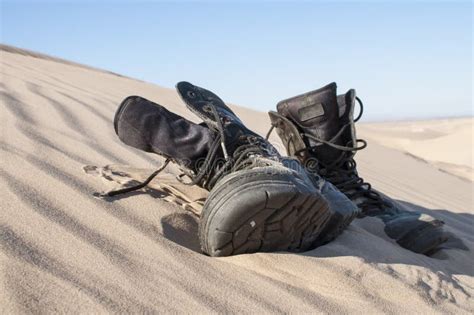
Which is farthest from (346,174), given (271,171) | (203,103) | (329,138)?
(271,171)

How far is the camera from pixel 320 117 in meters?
2.56

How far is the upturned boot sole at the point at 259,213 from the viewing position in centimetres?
158

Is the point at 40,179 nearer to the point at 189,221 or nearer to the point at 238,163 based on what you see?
the point at 189,221

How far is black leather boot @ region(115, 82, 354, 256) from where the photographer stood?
5.25ft

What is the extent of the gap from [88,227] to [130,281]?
0.37 meters

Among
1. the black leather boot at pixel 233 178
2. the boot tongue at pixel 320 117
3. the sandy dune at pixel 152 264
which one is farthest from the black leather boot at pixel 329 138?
the black leather boot at pixel 233 178

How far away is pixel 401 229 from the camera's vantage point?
2.23 meters

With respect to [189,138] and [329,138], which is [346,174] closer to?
[329,138]

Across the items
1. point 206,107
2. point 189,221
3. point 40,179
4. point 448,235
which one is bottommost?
point 448,235

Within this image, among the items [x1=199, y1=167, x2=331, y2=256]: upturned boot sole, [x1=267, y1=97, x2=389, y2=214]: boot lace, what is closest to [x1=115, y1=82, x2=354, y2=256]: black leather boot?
[x1=199, y1=167, x2=331, y2=256]: upturned boot sole

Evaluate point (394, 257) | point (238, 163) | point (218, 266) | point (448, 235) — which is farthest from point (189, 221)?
point (448, 235)

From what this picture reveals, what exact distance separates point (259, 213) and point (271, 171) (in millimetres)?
131

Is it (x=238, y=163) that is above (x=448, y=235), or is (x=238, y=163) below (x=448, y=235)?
above

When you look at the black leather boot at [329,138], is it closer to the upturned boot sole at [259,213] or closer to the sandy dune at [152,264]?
the sandy dune at [152,264]
